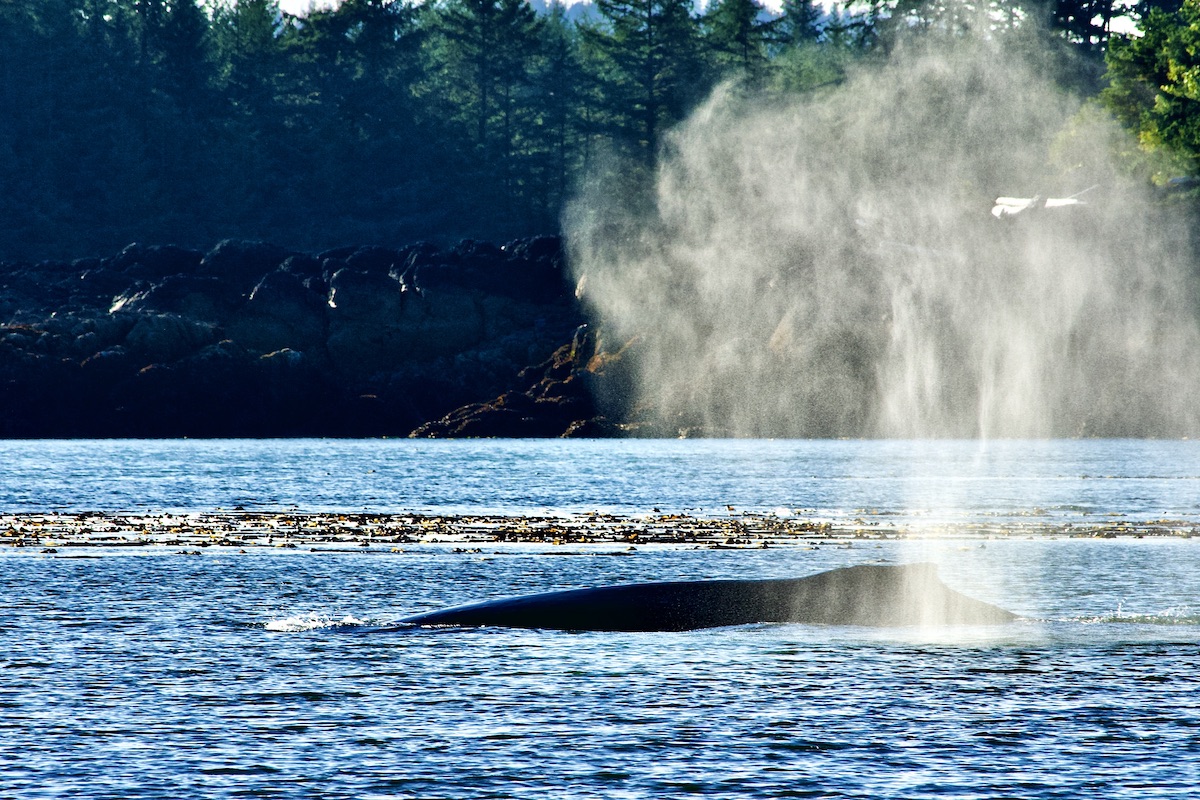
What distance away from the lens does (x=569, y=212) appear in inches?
7397

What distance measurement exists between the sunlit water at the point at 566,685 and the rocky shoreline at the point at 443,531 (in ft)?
7.68

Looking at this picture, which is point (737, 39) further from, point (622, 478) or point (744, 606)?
point (744, 606)

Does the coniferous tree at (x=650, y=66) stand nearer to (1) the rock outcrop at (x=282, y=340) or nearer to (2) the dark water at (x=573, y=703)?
(1) the rock outcrop at (x=282, y=340)

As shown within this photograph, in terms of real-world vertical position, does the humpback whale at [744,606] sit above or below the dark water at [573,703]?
above

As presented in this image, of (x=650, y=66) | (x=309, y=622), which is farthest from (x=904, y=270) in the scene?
(x=309, y=622)

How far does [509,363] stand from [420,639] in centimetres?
13170

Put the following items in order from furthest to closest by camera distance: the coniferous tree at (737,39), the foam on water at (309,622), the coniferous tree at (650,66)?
the coniferous tree at (737,39)
the coniferous tree at (650,66)
the foam on water at (309,622)

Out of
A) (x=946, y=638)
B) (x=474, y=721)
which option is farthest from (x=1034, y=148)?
(x=474, y=721)

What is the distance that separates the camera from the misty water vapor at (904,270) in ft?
442

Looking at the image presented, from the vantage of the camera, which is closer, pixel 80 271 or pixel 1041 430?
pixel 1041 430

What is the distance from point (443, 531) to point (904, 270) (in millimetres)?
97598

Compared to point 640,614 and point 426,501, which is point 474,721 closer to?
point 640,614

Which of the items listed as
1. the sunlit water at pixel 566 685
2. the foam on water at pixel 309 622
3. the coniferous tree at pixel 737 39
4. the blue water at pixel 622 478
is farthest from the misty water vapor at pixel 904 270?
the foam on water at pixel 309 622

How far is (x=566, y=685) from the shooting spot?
929 inches
